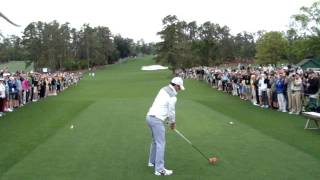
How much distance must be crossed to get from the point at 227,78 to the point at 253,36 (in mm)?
126614

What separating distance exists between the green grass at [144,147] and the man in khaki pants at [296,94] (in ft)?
3.37

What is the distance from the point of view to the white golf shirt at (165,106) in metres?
10.5

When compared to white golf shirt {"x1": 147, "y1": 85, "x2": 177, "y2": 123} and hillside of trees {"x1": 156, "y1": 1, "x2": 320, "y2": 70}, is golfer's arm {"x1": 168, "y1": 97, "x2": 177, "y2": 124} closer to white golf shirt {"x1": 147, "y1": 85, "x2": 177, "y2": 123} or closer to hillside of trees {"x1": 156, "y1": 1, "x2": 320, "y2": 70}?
white golf shirt {"x1": 147, "y1": 85, "x2": 177, "y2": 123}

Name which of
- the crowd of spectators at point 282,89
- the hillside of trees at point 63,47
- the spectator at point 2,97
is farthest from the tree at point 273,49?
Answer: the spectator at point 2,97

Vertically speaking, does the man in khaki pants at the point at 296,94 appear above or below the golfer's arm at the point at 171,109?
below

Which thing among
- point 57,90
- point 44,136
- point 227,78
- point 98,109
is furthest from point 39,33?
point 44,136

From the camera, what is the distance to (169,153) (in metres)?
13.2

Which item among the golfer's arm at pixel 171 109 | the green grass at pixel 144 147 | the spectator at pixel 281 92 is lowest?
the green grass at pixel 144 147

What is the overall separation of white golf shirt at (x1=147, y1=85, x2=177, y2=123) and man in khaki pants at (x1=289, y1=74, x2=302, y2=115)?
46.0ft

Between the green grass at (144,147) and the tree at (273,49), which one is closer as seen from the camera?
the green grass at (144,147)

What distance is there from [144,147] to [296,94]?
11618 mm

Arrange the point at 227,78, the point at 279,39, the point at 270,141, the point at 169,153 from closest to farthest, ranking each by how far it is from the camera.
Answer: the point at 169,153, the point at 270,141, the point at 227,78, the point at 279,39

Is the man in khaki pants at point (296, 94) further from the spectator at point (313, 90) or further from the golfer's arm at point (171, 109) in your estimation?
the golfer's arm at point (171, 109)

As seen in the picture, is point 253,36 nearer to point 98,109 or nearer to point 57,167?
point 98,109
